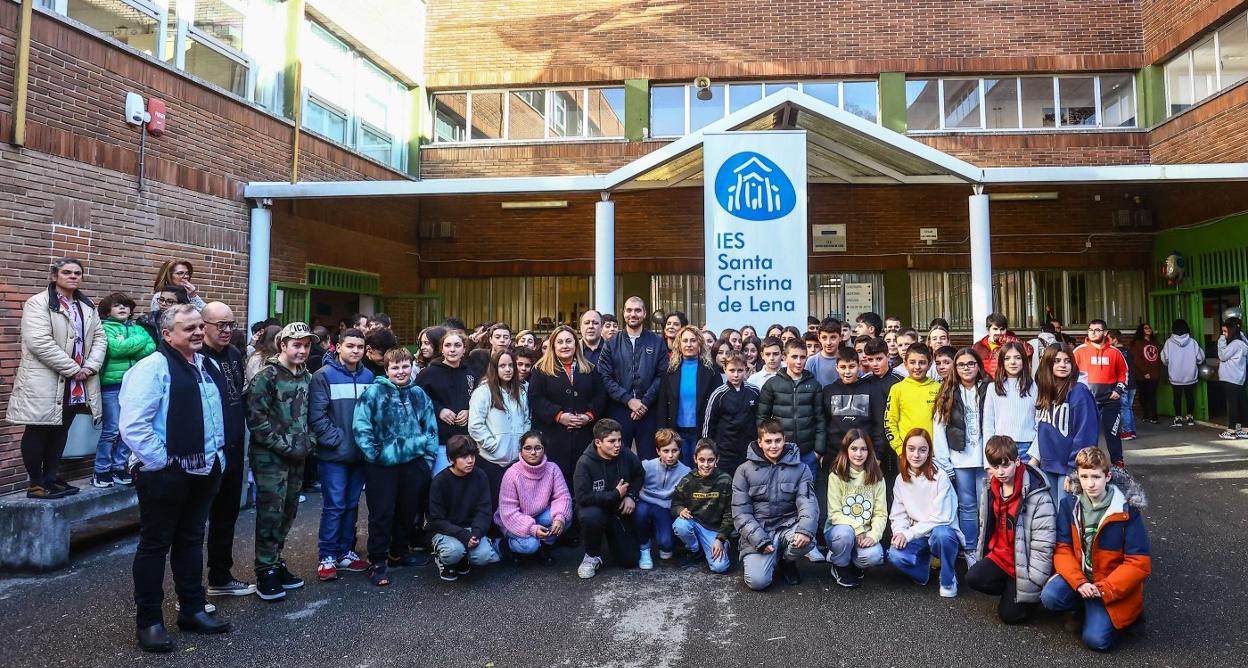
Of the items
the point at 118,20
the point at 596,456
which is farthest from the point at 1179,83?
the point at 118,20

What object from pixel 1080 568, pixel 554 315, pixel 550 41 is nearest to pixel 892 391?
pixel 1080 568

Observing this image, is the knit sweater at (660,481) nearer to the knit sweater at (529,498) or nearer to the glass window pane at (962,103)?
the knit sweater at (529,498)

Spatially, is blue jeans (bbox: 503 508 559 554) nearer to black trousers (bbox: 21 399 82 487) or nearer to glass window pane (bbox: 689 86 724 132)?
black trousers (bbox: 21 399 82 487)

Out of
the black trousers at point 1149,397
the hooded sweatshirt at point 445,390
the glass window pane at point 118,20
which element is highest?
the glass window pane at point 118,20

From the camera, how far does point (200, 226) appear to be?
8.40m

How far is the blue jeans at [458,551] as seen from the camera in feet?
15.1

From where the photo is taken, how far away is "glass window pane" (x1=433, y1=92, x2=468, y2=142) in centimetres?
1360

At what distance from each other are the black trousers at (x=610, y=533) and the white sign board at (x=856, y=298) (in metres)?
9.18

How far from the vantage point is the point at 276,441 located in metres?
4.31

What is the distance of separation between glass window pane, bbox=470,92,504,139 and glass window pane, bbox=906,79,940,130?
749 cm

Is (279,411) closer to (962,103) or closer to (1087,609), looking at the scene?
(1087,609)

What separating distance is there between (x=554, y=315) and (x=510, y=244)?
161 cm

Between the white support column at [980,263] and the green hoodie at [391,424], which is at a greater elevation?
the white support column at [980,263]

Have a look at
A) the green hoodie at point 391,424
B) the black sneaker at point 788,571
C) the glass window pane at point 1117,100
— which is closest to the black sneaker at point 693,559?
the black sneaker at point 788,571
